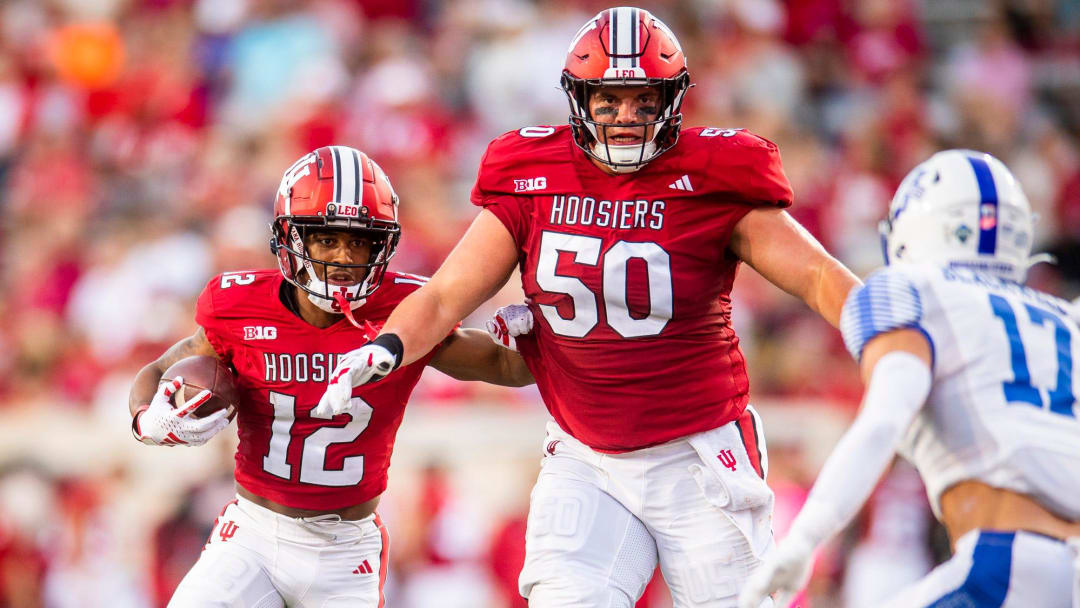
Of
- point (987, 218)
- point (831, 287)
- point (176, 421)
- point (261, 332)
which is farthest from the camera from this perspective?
point (261, 332)

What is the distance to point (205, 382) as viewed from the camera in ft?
13.0

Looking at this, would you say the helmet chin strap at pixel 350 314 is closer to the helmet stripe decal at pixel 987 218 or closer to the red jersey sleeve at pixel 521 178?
the red jersey sleeve at pixel 521 178

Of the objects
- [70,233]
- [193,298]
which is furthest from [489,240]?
[70,233]

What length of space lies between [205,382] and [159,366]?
1.42ft

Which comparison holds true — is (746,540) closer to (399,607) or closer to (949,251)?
(949,251)

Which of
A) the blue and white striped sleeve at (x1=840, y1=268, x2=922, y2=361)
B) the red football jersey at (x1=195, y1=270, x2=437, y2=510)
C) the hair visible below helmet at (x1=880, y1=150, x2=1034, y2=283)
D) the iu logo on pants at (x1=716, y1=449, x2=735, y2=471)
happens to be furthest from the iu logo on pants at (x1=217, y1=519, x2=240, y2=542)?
the hair visible below helmet at (x1=880, y1=150, x2=1034, y2=283)

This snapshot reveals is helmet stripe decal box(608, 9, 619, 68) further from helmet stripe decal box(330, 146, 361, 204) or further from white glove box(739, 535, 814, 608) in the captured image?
white glove box(739, 535, 814, 608)

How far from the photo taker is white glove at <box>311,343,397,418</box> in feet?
11.4

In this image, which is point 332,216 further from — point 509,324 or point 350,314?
point 509,324

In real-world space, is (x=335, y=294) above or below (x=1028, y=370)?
below

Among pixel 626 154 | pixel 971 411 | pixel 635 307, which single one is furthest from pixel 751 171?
pixel 971 411

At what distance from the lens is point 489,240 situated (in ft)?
12.5

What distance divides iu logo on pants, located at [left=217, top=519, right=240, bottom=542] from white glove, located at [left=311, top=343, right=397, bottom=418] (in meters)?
0.75

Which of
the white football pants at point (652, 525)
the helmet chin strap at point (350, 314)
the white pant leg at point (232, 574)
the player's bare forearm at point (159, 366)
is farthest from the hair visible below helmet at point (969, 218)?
the player's bare forearm at point (159, 366)
